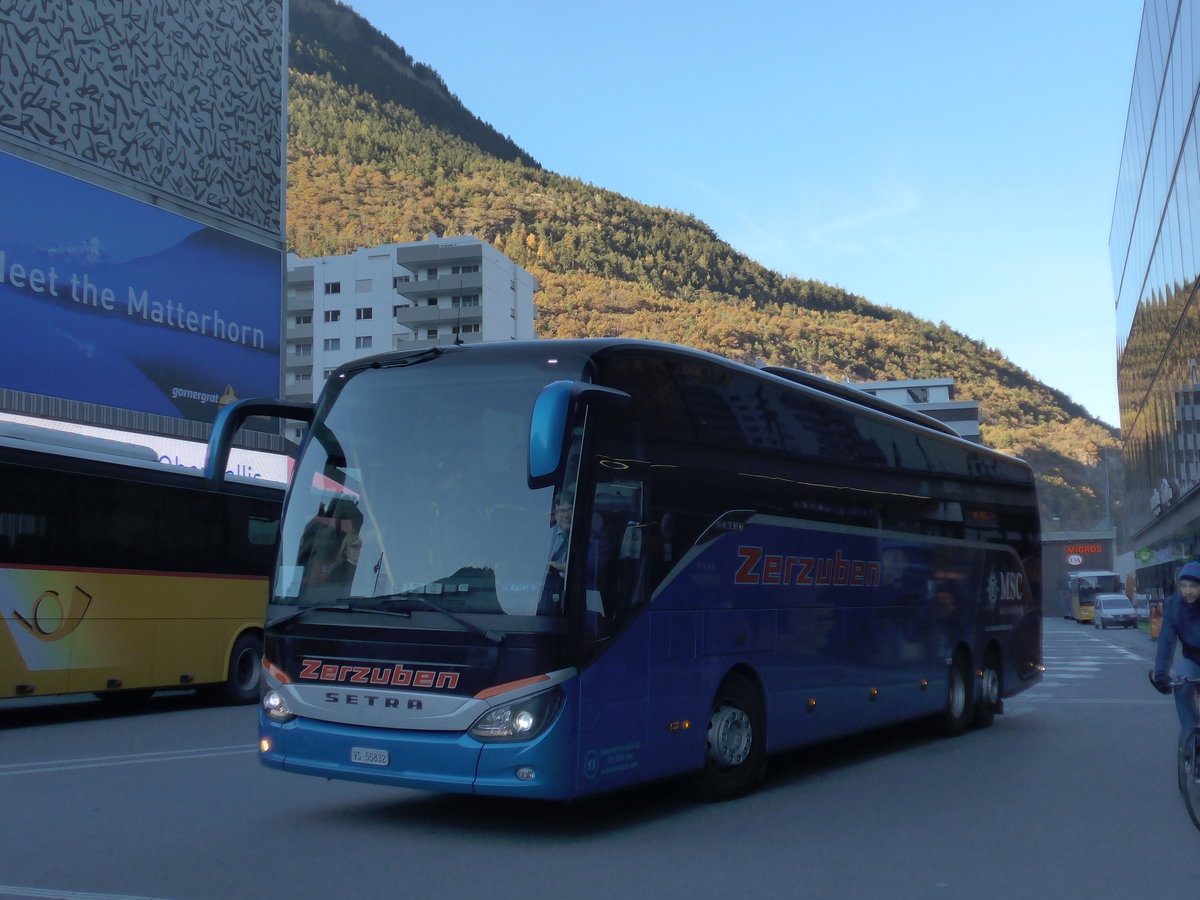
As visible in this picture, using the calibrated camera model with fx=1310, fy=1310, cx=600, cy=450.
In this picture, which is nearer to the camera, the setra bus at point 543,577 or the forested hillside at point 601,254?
the setra bus at point 543,577

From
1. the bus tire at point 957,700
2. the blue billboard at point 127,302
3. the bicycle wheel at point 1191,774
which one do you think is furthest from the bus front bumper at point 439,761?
the blue billboard at point 127,302

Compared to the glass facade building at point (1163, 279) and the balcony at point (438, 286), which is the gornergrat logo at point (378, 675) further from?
the balcony at point (438, 286)

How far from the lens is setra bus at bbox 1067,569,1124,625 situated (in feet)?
243

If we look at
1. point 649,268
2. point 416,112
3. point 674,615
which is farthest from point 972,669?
point 416,112

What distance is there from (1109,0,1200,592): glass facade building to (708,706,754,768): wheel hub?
28.0 metres

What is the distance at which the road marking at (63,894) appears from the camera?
605cm

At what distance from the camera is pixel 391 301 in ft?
363

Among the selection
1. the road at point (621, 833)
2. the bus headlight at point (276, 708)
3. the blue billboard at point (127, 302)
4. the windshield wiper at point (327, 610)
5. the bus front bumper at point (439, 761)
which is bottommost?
the road at point (621, 833)

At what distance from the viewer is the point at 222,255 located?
33875mm

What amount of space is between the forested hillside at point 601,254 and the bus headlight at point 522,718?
422 ft

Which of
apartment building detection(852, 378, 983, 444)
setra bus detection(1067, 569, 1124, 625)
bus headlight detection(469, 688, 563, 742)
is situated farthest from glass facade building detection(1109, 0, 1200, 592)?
apartment building detection(852, 378, 983, 444)

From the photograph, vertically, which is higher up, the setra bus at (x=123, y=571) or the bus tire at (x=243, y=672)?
the setra bus at (x=123, y=571)

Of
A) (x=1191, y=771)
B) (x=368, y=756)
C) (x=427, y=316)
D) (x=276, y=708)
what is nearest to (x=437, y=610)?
(x=368, y=756)

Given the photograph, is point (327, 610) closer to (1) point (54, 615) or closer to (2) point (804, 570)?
(2) point (804, 570)
